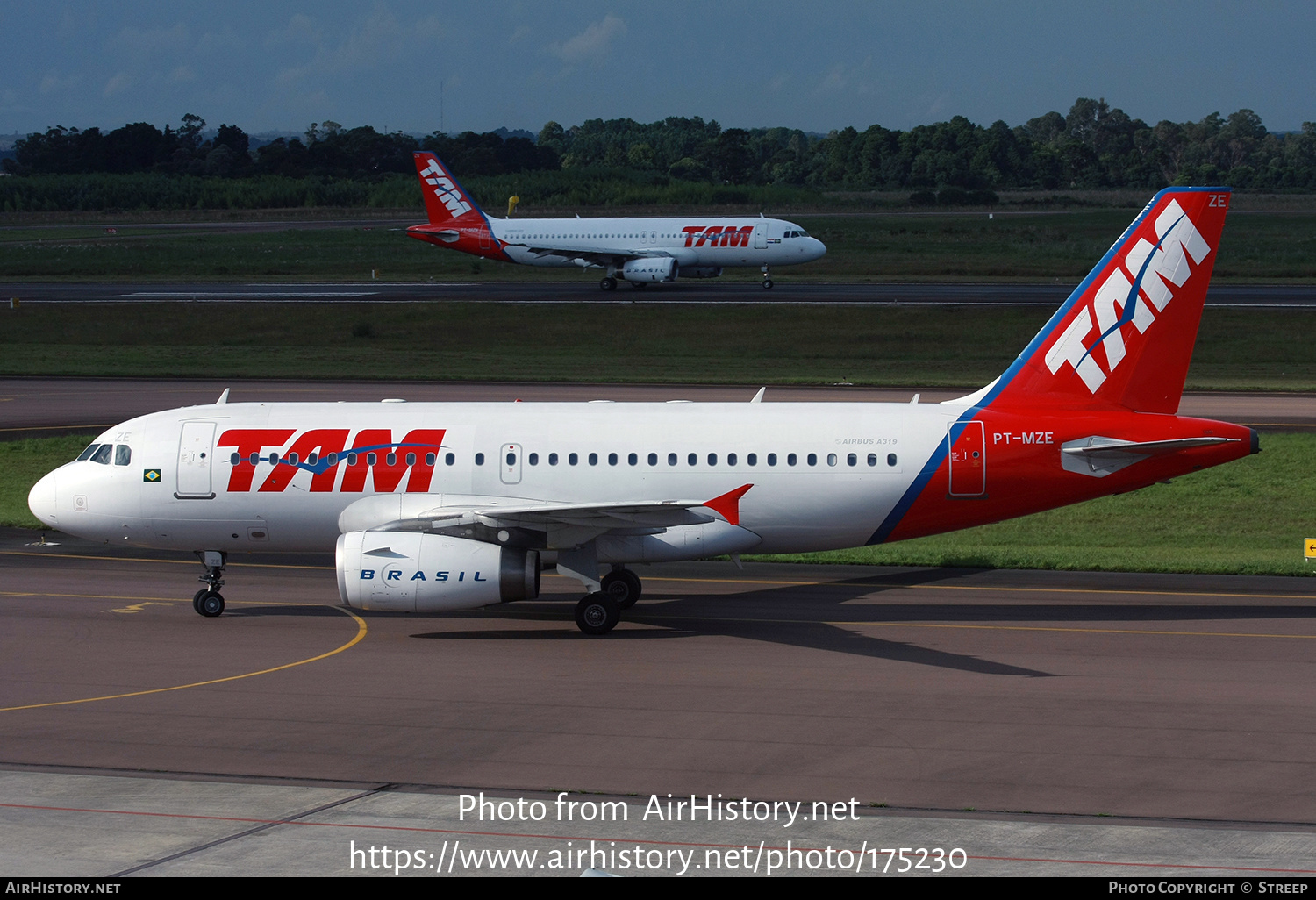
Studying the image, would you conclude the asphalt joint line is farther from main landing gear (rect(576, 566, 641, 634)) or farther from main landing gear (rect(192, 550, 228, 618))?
main landing gear (rect(192, 550, 228, 618))

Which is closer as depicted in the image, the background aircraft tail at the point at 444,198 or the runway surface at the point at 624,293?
the runway surface at the point at 624,293

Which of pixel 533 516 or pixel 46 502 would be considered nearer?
pixel 533 516

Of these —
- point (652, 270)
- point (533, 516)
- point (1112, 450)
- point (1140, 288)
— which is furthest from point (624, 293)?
point (533, 516)

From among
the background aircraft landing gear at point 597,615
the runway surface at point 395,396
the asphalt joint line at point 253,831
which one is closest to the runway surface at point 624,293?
the runway surface at point 395,396

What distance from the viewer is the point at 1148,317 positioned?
27.0m

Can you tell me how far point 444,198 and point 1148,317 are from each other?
75511 millimetres

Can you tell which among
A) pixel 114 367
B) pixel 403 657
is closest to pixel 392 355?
pixel 114 367

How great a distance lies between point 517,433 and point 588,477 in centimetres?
171

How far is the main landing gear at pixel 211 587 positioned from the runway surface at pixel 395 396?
2492 cm

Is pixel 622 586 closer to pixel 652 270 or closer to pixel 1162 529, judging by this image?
pixel 1162 529

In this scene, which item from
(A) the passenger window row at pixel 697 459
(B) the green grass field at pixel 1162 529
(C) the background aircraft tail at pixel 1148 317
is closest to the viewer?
(A) the passenger window row at pixel 697 459

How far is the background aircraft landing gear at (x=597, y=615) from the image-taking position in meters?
26.0

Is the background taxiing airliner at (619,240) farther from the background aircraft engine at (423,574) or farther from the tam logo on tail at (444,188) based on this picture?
the background aircraft engine at (423,574)

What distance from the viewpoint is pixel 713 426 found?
89.3 feet
